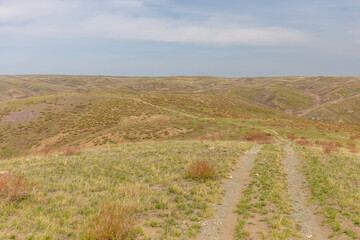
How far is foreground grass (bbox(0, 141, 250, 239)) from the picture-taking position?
742 centimetres

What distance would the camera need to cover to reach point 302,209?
1012 centimetres

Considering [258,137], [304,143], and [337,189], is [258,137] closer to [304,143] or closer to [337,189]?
[304,143]

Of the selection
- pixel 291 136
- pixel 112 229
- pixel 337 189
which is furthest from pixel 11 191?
pixel 291 136

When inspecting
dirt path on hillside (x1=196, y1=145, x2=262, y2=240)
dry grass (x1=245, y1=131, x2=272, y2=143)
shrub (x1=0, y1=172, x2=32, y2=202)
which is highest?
shrub (x1=0, y1=172, x2=32, y2=202)

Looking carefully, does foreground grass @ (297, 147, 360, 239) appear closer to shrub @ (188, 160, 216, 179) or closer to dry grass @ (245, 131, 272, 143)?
shrub @ (188, 160, 216, 179)

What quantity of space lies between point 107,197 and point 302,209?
9309 millimetres

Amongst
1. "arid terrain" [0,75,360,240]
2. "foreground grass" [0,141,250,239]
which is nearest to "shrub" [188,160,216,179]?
"arid terrain" [0,75,360,240]

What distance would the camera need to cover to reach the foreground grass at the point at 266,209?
7.96 m

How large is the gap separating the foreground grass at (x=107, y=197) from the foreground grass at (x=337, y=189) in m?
5.08

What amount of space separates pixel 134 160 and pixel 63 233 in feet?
35.8

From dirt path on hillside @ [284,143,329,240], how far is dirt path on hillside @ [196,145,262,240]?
8.65 ft

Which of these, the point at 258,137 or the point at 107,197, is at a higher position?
the point at 107,197

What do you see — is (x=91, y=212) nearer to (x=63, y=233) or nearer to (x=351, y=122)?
(x=63, y=233)

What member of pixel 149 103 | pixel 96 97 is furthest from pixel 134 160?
pixel 96 97
